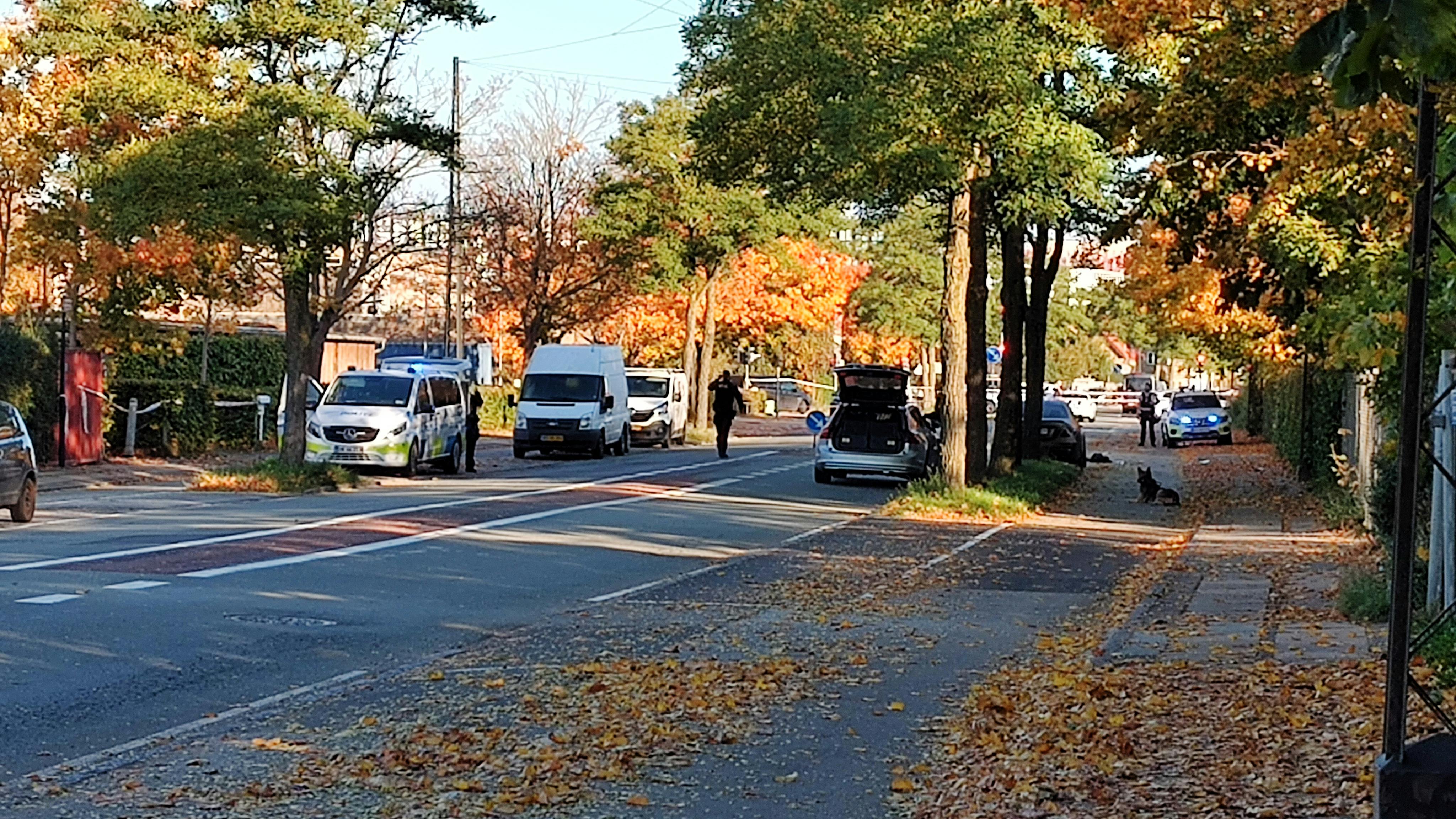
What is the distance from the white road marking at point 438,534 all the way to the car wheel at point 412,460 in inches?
219

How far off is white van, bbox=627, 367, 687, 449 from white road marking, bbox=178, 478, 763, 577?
18412 mm

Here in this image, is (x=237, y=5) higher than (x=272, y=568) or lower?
higher

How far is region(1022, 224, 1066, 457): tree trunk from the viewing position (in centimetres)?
3675

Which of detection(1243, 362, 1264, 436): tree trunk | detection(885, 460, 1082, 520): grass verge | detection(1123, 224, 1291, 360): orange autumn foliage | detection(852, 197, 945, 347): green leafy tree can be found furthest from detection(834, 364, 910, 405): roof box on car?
detection(852, 197, 945, 347): green leafy tree

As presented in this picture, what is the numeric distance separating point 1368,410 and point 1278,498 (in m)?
7.68

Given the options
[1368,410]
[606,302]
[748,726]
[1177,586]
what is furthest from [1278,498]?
[606,302]

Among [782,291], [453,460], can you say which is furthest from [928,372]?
[453,460]

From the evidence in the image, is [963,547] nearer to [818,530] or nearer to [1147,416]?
[818,530]

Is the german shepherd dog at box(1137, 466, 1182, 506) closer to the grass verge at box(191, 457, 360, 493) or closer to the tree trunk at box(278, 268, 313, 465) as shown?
the grass verge at box(191, 457, 360, 493)

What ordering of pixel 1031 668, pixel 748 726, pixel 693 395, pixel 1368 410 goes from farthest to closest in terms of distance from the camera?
pixel 693 395 < pixel 1368 410 < pixel 1031 668 < pixel 748 726

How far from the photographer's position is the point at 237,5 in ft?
98.3

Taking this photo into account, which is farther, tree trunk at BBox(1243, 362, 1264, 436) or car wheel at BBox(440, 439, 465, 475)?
tree trunk at BBox(1243, 362, 1264, 436)

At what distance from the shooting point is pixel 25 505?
22.5 metres

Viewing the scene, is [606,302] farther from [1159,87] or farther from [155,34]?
[1159,87]
